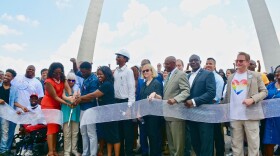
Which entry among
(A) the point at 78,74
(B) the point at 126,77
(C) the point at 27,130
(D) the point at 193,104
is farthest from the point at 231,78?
(C) the point at 27,130

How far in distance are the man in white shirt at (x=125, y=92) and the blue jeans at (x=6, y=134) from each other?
8.26ft

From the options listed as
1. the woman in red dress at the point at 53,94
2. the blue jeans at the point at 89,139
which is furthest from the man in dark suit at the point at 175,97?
the woman in red dress at the point at 53,94

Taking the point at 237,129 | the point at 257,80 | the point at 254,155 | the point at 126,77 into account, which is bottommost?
the point at 254,155

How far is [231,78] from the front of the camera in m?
4.88

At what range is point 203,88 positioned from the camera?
486 cm

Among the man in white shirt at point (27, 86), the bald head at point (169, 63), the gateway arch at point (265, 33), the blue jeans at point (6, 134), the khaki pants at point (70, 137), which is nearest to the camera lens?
the bald head at point (169, 63)

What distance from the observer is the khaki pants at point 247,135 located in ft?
14.8

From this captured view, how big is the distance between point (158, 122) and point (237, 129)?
140 centimetres

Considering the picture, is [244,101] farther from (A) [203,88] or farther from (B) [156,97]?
(B) [156,97]

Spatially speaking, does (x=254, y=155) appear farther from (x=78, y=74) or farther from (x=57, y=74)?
(x=78, y=74)

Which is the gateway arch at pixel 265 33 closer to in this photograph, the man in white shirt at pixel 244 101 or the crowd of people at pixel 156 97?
the crowd of people at pixel 156 97

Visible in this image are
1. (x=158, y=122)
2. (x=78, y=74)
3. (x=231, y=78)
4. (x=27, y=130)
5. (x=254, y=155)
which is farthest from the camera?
(x=78, y=74)

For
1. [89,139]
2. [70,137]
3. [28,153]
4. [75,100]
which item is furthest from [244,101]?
[28,153]

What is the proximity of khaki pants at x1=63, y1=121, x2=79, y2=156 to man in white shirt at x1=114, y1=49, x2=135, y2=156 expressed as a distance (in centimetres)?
92
